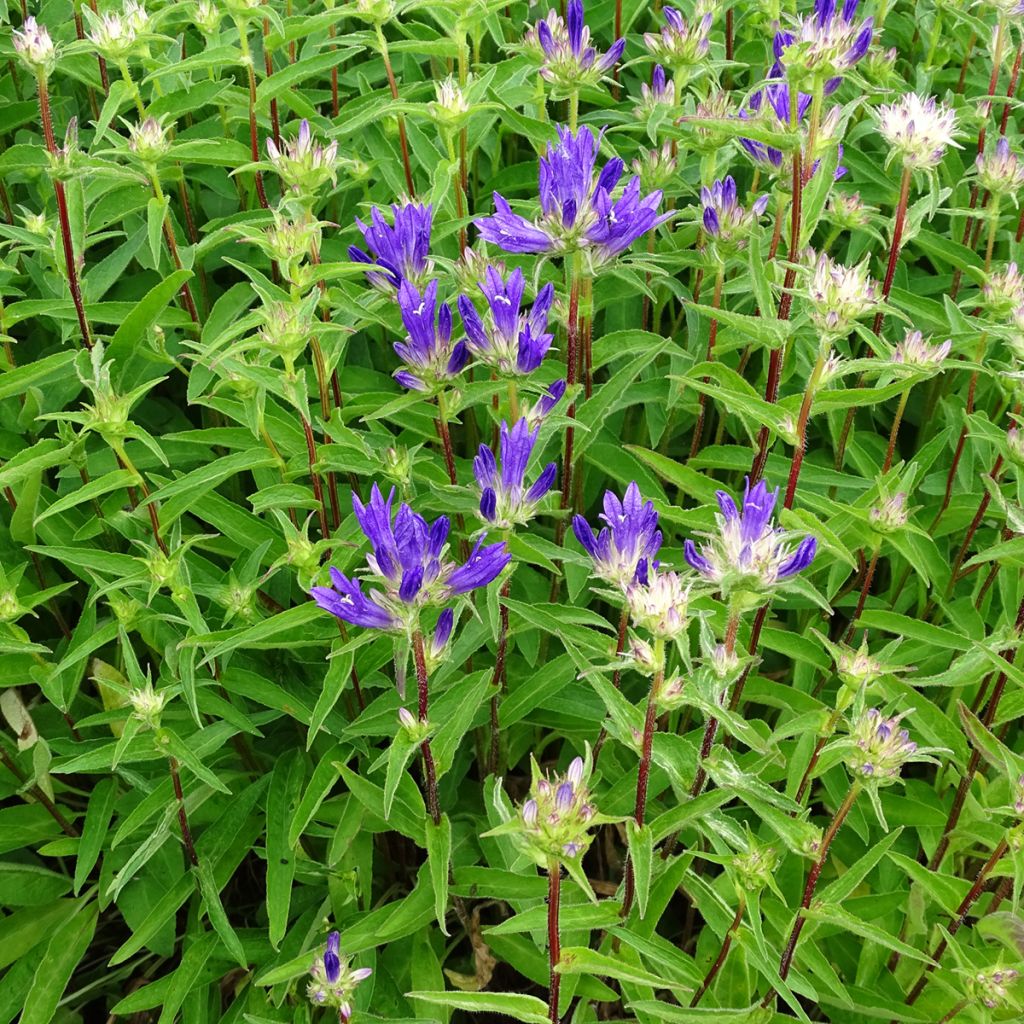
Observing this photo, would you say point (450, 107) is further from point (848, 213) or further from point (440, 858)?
point (440, 858)

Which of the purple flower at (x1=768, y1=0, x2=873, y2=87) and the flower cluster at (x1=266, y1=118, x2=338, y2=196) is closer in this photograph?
the purple flower at (x1=768, y1=0, x2=873, y2=87)

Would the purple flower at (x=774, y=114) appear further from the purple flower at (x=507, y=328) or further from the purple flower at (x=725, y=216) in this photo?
the purple flower at (x=507, y=328)

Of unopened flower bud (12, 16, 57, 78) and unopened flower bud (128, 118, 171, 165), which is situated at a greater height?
unopened flower bud (12, 16, 57, 78)

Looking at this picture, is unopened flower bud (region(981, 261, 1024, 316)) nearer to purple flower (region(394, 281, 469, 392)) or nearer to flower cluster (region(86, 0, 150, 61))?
purple flower (region(394, 281, 469, 392))

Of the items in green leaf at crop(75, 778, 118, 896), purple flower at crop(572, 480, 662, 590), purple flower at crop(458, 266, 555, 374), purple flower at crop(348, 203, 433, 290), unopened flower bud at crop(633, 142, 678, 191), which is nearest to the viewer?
purple flower at crop(572, 480, 662, 590)

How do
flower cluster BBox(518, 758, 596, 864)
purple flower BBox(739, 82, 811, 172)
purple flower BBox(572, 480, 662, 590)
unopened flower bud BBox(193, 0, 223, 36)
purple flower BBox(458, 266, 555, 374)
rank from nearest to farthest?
flower cluster BBox(518, 758, 596, 864)
purple flower BBox(572, 480, 662, 590)
purple flower BBox(458, 266, 555, 374)
purple flower BBox(739, 82, 811, 172)
unopened flower bud BBox(193, 0, 223, 36)

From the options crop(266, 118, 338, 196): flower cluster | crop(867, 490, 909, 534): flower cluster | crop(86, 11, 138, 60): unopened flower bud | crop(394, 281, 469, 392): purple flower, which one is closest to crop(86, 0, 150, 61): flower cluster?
crop(86, 11, 138, 60): unopened flower bud

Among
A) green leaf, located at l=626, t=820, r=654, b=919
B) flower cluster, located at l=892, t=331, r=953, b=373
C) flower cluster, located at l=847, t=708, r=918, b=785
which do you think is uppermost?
flower cluster, located at l=892, t=331, r=953, b=373

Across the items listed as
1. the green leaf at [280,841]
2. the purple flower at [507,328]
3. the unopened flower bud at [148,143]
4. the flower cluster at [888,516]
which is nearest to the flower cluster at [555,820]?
the purple flower at [507,328]
